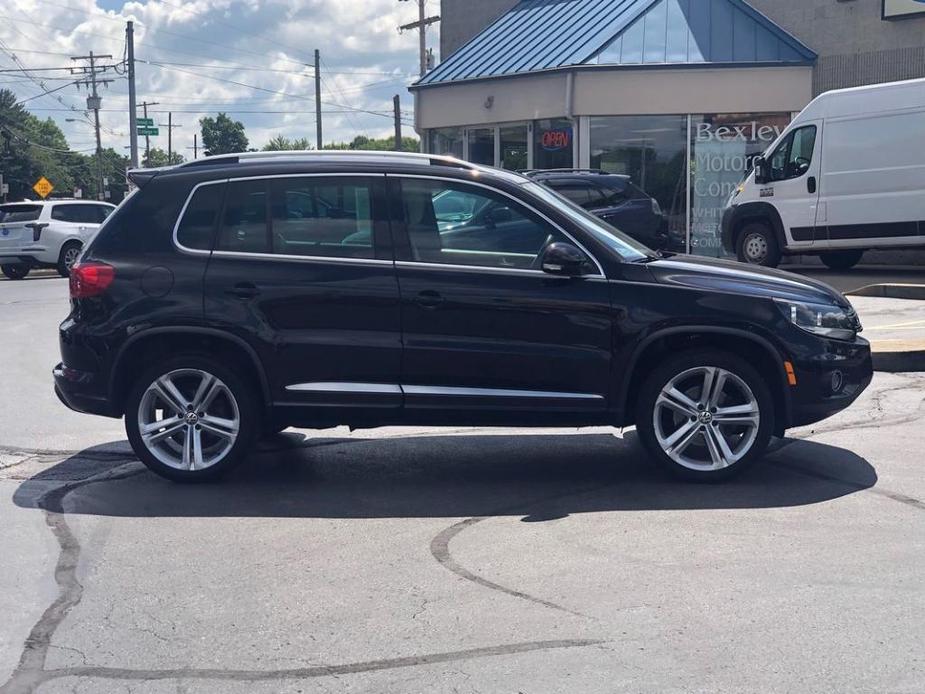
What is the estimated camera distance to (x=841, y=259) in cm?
1916

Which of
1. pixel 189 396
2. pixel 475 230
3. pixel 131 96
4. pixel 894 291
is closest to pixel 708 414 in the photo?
pixel 475 230

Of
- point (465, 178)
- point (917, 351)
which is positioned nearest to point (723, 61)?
point (917, 351)

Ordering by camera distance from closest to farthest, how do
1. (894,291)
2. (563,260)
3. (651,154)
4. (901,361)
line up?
(563,260) → (901,361) → (894,291) → (651,154)

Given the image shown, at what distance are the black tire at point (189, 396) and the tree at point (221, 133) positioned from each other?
5221 inches

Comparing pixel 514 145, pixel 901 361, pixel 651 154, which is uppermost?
pixel 514 145

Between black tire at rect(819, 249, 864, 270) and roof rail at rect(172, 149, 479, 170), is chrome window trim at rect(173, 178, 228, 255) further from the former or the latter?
black tire at rect(819, 249, 864, 270)

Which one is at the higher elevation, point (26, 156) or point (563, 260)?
point (26, 156)

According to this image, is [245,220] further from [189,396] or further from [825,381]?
[825,381]

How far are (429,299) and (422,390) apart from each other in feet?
1.69

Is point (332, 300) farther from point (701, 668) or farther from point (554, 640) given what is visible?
point (701, 668)

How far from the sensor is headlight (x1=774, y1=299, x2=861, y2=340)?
638 cm

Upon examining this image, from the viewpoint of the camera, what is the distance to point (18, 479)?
22.7ft

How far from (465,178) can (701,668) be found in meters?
3.41

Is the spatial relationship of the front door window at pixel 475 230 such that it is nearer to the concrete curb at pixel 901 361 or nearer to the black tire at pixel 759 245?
the concrete curb at pixel 901 361
